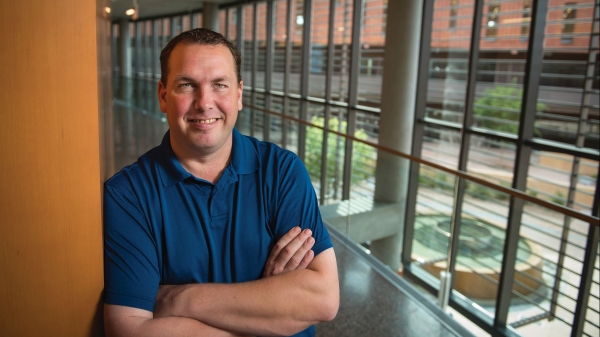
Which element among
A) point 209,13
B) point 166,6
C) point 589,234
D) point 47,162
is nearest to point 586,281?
point 589,234

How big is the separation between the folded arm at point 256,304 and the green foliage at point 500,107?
21.1ft

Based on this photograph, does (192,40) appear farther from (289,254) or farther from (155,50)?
(155,50)

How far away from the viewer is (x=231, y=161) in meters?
1.37

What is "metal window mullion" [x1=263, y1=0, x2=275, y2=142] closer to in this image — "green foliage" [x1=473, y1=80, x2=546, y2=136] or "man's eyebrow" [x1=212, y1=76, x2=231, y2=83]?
"green foliage" [x1=473, y1=80, x2=546, y2=136]

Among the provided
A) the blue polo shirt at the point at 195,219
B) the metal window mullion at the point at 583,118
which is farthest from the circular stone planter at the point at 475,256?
the blue polo shirt at the point at 195,219

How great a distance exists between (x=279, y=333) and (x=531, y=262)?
3.78 m

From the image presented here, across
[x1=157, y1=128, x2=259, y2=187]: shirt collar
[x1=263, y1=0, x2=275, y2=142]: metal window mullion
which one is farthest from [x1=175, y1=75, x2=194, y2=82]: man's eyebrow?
[x1=263, y1=0, x2=275, y2=142]: metal window mullion

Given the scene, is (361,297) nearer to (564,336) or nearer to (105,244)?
(564,336)

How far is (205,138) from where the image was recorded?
1.29 metres

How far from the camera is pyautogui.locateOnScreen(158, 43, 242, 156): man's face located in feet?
4.18

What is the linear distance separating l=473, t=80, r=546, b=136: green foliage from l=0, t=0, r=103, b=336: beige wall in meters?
6.82

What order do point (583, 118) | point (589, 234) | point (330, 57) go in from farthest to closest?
1. point (330, 57)
2. point (583, 118)
3. point (589, 234)

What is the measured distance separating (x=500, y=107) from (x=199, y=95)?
22.1ft

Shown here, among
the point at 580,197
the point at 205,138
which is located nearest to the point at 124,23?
the point at 580,197
